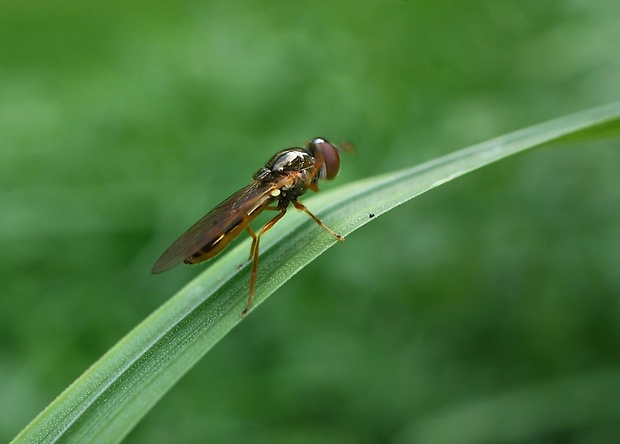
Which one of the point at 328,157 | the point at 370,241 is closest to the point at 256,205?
the point at 328,157

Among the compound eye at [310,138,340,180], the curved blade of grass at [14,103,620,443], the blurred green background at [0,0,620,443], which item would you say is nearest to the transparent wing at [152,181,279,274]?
the curved blade of grass at [14,103,620,443]

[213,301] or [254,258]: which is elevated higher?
[254,258]

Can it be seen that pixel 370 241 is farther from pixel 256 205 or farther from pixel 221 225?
pixel 221 225

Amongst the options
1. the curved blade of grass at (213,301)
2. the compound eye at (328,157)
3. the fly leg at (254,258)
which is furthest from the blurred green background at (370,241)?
the fly leg at (254,258)

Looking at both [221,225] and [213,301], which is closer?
[213,301]

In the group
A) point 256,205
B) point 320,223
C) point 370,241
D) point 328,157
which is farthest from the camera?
point 370,241

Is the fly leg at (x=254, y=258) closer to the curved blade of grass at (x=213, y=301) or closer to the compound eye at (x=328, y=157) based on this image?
the curved blade of grass at (x=213, y=301)

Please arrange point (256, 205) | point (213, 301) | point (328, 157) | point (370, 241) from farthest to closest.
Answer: point (370, 241)
point (328, 157)
point (256, 205)
point (213, 301)

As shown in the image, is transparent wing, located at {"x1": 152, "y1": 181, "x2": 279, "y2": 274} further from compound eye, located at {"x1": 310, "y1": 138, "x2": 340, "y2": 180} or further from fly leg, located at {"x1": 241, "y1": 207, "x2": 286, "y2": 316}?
compound eye, located at {"x1": 310, "y1": 138, "x2": 340, "y2": 180}
